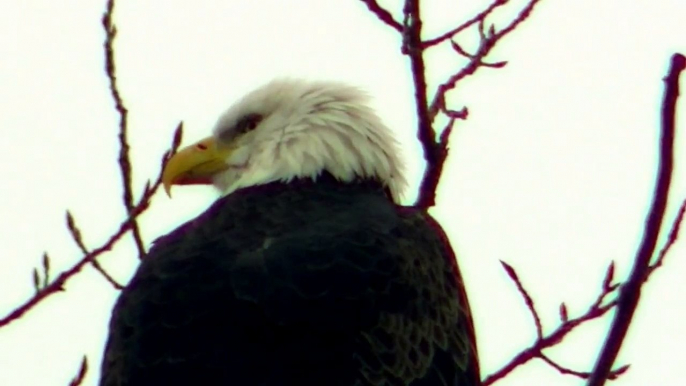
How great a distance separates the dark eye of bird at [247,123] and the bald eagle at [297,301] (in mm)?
533

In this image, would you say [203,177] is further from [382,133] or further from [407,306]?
[407,306]

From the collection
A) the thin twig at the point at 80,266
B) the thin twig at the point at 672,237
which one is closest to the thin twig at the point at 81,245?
the thin twig at the point at 80,266

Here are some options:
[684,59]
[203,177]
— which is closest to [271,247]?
[203,177]

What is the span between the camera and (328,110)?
15.9 feet

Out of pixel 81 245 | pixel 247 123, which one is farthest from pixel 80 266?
pixel 247 123

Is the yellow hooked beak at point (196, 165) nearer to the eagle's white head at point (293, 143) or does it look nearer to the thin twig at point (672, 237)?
the eagle's white head at point (293, 143)

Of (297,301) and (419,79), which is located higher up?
(419,79)

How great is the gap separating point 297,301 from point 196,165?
1.59 meters

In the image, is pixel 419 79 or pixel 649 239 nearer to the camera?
pixel 649 239

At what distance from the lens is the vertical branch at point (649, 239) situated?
2174 mm

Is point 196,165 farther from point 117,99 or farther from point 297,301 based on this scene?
point 297,301

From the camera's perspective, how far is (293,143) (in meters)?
4.76

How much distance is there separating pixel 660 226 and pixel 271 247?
5.18ft

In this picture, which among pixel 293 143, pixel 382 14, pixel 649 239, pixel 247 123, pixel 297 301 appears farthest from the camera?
pixel 247 123
